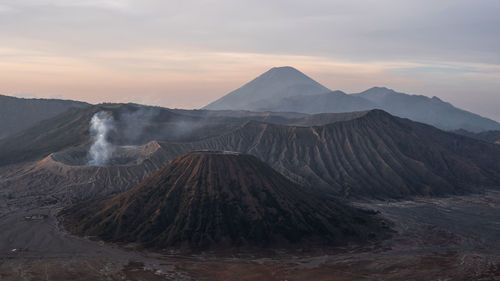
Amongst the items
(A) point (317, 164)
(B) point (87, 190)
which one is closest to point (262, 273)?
(B) point (87, 190)

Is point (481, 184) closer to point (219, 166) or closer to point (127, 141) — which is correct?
point (219, 166)

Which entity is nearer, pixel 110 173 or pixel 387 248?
pixel 387 248

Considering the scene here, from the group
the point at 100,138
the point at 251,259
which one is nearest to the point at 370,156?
the point at 100,138

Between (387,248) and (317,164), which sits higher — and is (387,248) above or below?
below

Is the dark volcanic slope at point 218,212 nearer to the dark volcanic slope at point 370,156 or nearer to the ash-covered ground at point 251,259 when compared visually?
the ash-covered ground at point 251,259

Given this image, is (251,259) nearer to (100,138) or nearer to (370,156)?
(370,156)

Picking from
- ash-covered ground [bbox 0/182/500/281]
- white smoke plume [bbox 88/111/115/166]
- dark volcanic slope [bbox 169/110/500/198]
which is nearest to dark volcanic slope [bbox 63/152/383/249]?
ash-covered ground [bbox 0/182/500/281]
